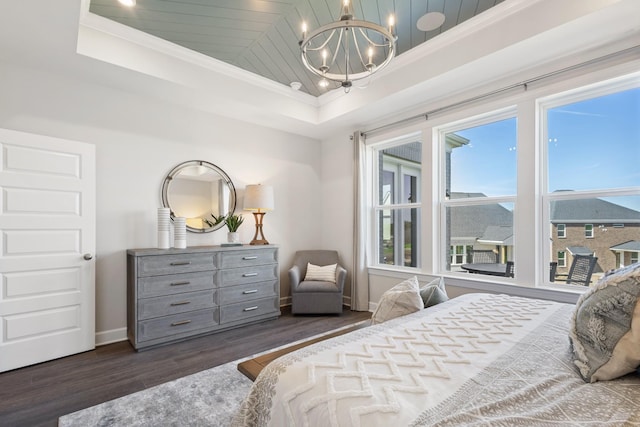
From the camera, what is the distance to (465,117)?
3475 mm

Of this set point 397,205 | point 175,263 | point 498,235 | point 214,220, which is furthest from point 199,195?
point 498,235

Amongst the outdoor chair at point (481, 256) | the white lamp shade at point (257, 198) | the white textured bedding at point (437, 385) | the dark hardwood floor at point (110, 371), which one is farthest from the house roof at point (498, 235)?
the white lamp shade at point (257, 198)

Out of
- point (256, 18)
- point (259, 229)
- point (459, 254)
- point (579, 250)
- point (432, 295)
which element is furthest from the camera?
point (259, 229)

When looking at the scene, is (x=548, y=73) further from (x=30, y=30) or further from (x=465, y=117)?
(x=30, y=30)

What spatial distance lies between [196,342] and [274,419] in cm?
250

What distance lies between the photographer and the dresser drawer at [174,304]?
305 cm

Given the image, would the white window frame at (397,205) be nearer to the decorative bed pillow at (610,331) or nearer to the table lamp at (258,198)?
the table lamp at (258,198)

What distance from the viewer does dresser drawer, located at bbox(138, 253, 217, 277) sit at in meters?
3.07

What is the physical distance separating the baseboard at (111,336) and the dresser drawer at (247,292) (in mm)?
1031

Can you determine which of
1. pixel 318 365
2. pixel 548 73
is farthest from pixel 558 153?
pixel 318 365

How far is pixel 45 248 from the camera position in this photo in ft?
9.18

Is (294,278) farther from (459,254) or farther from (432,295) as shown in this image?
(432,295)

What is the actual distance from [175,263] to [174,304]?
1.37ft

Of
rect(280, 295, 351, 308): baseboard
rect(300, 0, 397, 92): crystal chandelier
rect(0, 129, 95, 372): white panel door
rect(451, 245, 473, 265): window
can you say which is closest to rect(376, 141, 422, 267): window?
rect(451, 245, 473, 265): window
